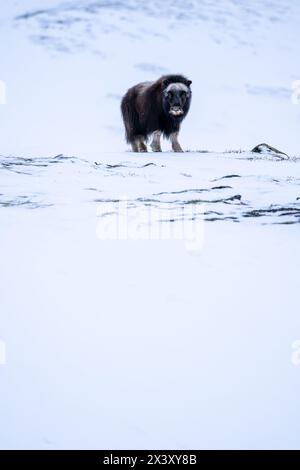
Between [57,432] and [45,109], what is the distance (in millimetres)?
22130

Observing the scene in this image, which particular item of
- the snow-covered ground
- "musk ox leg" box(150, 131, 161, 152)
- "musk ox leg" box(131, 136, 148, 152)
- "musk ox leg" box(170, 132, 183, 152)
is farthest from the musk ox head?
"musk ox leg" box(131, 136, 148, 152)

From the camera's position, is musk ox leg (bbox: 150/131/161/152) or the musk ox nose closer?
the musk ox nose

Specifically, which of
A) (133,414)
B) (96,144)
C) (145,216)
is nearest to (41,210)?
(145,216)

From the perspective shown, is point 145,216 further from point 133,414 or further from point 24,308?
point 133,414

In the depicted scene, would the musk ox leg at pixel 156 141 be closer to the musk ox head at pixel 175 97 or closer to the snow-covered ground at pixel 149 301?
the musk ox head at pixel 175 97

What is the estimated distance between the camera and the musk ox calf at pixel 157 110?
39.7 ft

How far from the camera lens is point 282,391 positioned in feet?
13.4

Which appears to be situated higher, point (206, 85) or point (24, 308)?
point (206, 85)

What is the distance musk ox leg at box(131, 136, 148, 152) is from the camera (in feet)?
44.0

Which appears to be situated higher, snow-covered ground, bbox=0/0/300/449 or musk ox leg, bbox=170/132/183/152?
musk ox leg, bbox=170/132/183/152

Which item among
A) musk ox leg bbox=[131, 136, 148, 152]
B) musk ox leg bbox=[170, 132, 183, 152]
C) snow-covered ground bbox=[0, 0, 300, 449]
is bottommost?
snow-covered ground bbox=[0, 0, 300, 449]

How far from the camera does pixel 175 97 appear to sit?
1201 cm

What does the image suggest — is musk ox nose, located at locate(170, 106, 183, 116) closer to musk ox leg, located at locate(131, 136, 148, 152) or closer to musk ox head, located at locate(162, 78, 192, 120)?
musk ox head, located at locate(162, 78, 192, 120)

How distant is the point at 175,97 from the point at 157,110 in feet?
2.07
